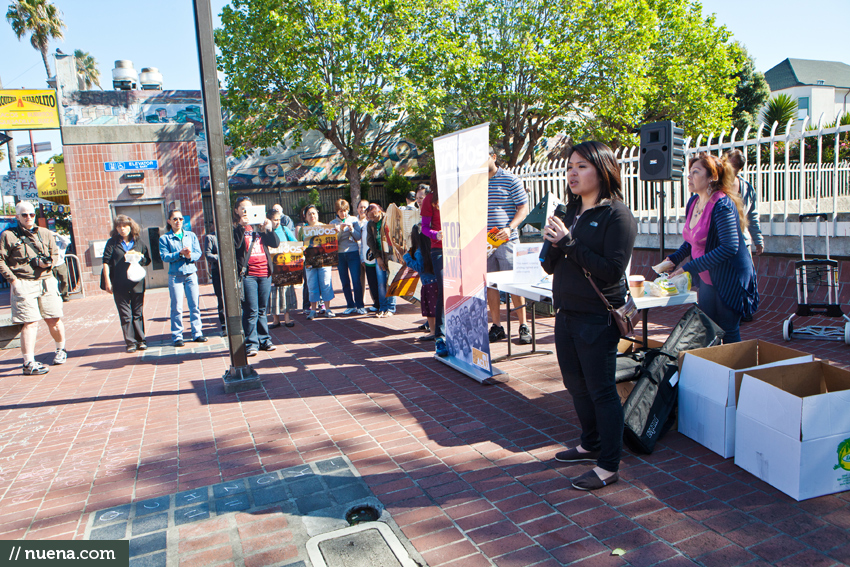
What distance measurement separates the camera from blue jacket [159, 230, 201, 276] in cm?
752

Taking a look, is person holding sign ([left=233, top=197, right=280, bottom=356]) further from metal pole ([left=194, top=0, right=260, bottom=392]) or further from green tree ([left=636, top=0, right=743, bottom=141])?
green tree ([left=636, top=0, right=743, bottom=141])

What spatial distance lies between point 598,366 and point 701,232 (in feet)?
5.51

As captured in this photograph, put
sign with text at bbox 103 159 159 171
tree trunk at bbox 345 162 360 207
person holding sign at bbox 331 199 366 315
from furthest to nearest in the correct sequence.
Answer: tree trunk at bbox 345 162 360 207 → sign with text at bbox 103 159 159 171 → person holding sign at bbox 331 199 366 315

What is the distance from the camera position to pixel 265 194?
24.0 meters

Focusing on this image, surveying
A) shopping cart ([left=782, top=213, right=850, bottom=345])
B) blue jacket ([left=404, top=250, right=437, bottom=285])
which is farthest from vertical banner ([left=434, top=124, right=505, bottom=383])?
shopping cart ([left=782, top=213, right=850, bottom=345])

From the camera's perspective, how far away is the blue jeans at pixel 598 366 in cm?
298

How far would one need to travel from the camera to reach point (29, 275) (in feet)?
21.7

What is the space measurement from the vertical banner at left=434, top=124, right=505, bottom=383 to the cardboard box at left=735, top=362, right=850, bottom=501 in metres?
2.20

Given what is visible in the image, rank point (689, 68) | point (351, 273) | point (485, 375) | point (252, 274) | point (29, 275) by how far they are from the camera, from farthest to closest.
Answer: point (689, 68) → point (351, 273) → point (252, 274) → point (29, 275) → point (485, 375)

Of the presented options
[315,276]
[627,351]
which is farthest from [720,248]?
[315,276]

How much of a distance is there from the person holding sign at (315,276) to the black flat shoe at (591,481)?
21.2ft

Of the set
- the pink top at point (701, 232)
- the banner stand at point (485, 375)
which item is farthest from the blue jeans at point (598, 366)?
the banner stand at point (485, 375)

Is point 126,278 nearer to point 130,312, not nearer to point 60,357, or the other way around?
point 130,312

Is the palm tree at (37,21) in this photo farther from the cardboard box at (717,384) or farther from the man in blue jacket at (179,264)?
the cardboard box at (717,384)
